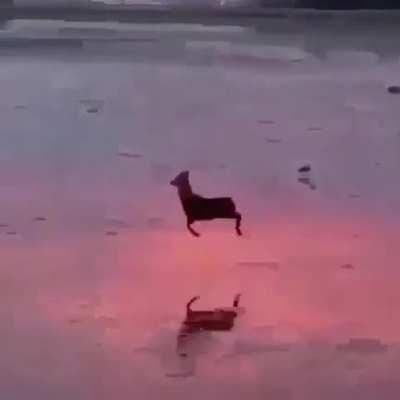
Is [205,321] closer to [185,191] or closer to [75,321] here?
[75,321]

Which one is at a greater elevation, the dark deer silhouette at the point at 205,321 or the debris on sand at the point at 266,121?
the dark deer silhouette at the point at 205,321

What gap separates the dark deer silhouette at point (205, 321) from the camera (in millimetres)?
1237

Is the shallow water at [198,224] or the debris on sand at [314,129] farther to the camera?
the debris on sand at [314,129]

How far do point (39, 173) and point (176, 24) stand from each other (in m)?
1.18

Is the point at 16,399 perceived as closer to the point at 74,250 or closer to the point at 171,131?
the point at 74,250

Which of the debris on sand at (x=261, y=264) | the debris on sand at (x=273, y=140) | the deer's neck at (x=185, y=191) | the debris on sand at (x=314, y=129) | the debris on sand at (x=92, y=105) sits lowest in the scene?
the debris on sand at (x=92, y=105)

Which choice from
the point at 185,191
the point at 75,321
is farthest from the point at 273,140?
the point at 75,321

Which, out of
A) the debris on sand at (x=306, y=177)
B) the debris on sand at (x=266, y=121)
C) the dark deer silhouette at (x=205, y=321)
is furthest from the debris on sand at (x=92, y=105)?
the dark deer silhouette at (x=205, y=321)

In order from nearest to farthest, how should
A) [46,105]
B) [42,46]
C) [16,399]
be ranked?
[16,399], [46,105], [42,46]

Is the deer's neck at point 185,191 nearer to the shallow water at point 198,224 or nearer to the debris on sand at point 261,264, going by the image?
the shallow water at point 198,224

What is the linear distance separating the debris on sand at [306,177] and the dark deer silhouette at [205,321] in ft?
1.46

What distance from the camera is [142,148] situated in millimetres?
1904

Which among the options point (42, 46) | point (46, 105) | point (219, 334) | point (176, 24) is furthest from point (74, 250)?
point (176, 24)

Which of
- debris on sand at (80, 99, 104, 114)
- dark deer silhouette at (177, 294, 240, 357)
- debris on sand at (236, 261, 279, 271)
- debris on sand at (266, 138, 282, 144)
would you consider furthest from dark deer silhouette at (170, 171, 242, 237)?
debris on sand at (80, 99, 104, 114)
